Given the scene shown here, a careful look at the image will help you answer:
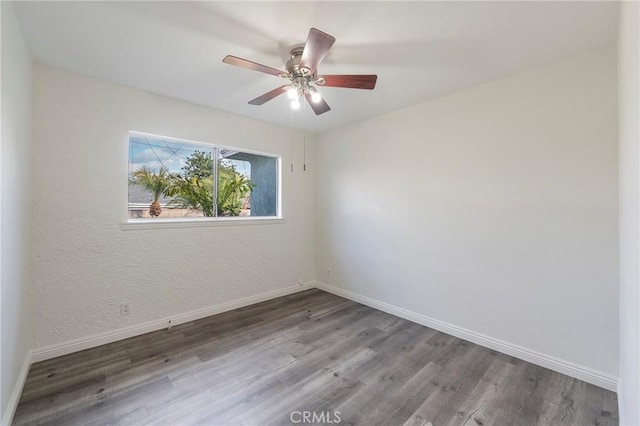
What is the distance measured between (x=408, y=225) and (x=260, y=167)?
226 cm

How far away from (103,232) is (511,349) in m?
3.98

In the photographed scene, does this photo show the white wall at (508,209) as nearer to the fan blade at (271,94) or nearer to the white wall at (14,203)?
the fan blade at (271,94)

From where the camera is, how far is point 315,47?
166 cm

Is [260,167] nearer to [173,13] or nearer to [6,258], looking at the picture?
[173,13]

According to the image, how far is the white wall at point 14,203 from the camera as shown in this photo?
152 cm

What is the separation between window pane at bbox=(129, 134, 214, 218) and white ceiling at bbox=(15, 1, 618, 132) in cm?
68

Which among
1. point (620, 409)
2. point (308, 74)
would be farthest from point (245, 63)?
point (620, 409)

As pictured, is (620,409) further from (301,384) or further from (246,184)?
(246,184)

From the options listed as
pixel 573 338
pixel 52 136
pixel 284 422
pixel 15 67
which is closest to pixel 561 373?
pixel 573 338

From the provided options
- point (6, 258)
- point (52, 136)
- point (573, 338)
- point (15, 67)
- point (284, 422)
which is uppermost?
point (15, 67)

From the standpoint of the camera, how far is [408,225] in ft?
10.4

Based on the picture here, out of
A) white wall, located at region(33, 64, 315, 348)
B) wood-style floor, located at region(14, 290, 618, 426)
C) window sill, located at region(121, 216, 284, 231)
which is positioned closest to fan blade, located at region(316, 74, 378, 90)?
white wall, located at region(33, 64, 315, 348)

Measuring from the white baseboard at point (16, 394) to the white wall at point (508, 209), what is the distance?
3.25 metres

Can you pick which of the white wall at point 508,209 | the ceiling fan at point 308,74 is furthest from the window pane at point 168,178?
the white wall at point 508,209
